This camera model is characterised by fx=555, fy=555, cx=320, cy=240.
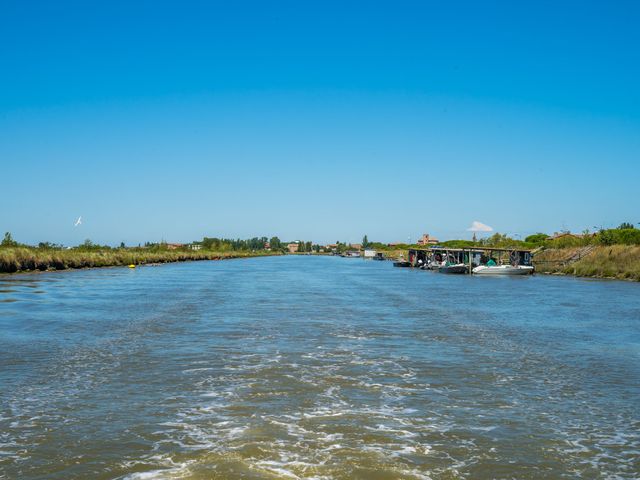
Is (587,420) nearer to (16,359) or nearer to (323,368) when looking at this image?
(323,368)

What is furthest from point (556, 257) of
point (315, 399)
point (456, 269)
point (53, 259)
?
point (315, 399)

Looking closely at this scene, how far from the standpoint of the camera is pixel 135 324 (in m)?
20.9

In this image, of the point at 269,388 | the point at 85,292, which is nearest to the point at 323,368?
the point at 269,388

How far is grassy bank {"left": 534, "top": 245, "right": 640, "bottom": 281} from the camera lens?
189 ft

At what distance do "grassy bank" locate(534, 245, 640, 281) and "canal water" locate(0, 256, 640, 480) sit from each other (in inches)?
1598

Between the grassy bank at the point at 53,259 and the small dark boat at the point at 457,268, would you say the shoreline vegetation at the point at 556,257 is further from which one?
the small dark boat at the point at 457,268

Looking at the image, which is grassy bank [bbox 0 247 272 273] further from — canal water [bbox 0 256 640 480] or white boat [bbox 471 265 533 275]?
white boat [bbox 471 265 533 275]

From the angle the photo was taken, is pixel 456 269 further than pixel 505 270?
Yes

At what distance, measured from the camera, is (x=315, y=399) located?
10.6 metres

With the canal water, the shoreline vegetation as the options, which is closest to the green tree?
the shoreline vegetation

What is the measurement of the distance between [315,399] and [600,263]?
2441 inches

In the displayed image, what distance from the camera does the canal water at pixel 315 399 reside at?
7.46 meters

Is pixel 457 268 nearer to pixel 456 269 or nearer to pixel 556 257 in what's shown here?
pixel 456 269

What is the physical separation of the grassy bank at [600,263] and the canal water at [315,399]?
4058 centimetres
